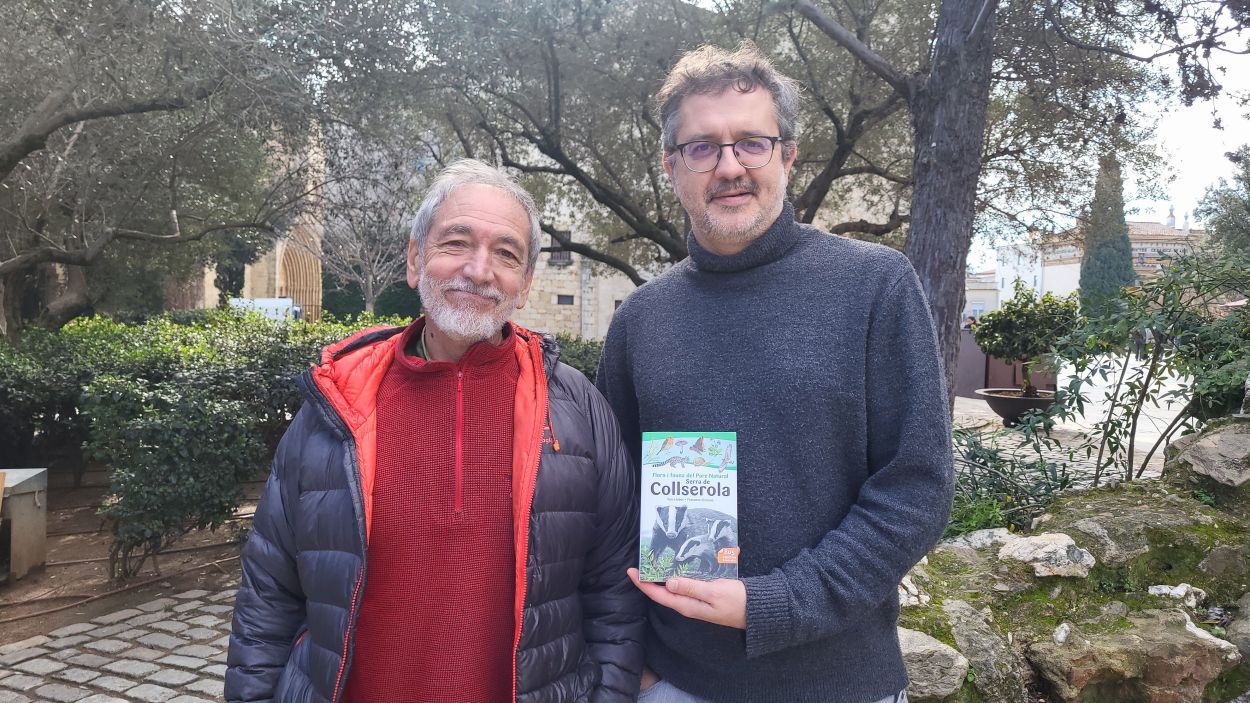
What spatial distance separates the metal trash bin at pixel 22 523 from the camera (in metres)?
5.45

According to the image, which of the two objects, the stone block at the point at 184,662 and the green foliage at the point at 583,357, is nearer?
the stone block at the point at 184,662

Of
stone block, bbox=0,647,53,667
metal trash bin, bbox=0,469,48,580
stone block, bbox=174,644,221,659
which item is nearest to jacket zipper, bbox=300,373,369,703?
stone block, bbox=174,644,221,659

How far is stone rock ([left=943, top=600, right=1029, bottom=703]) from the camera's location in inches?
105

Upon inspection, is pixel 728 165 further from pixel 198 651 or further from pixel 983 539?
pixel 198 651

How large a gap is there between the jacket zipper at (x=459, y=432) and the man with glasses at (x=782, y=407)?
0.41 m

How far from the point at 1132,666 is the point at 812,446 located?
2.05 metres

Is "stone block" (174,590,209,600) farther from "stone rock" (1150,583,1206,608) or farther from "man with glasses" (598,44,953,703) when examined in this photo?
"stone rock" (1150,583,1206,608)

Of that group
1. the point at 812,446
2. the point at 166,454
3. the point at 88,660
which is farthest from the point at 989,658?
the point at 166,454

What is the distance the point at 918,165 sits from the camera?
5.83m

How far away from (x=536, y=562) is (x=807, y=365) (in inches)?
28.2

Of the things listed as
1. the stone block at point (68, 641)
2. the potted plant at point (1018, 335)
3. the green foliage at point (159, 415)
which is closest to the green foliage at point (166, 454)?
the green foliage at point (159, 415)

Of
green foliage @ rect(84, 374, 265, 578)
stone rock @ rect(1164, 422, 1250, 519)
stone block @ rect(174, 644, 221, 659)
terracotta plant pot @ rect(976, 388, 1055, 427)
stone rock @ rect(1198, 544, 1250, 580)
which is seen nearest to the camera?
stone rock @ rect(1198, 544, 1250, 580)

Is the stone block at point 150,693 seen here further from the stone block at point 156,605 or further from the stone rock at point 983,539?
the stone rock at point 983,539

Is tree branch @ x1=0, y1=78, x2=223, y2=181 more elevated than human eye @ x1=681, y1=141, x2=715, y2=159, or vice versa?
tree branch @ x1=0, y1=78, x2=223, y2=181
